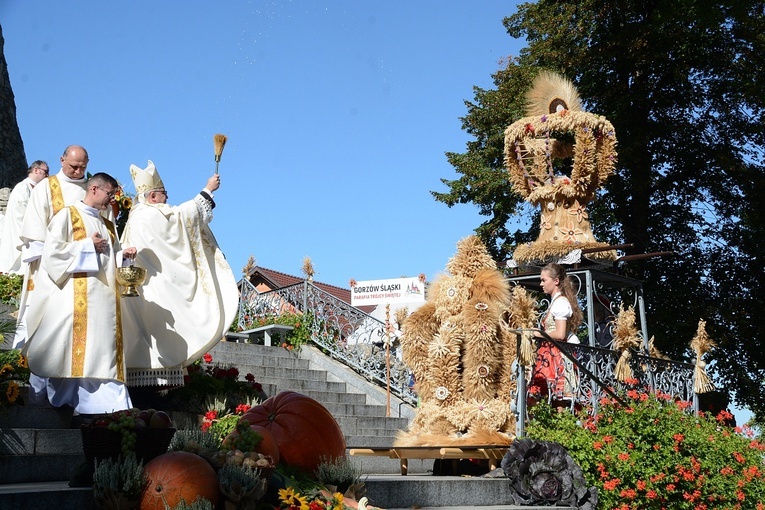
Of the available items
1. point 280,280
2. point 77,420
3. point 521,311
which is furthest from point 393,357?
point 280,280

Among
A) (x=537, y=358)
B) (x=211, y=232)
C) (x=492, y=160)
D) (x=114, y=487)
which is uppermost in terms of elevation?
(x=492, y=160)

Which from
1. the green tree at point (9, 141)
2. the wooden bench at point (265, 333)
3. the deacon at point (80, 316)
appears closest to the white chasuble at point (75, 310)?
the deacon at point (80, 316)

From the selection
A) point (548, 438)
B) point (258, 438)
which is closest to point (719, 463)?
point (548, 438)

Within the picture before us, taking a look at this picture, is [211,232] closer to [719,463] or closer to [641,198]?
[719,463]

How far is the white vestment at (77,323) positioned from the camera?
7523 mm

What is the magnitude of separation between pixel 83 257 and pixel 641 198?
15.2m

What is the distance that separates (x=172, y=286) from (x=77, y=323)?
1810mm

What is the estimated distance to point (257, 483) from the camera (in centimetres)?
499

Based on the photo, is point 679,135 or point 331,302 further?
point 679,135

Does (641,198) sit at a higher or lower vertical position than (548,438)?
higher

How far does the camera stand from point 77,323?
25.2ft

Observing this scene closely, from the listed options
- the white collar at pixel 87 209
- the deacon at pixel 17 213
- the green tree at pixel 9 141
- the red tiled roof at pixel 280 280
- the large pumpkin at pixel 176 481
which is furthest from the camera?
the red tiled roof at pixel 280 280

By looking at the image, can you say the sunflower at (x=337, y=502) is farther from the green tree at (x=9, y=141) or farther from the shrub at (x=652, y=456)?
the green tree at (x=9, y=141)

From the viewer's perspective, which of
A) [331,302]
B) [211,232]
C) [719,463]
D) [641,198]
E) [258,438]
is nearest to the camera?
[258,438]
